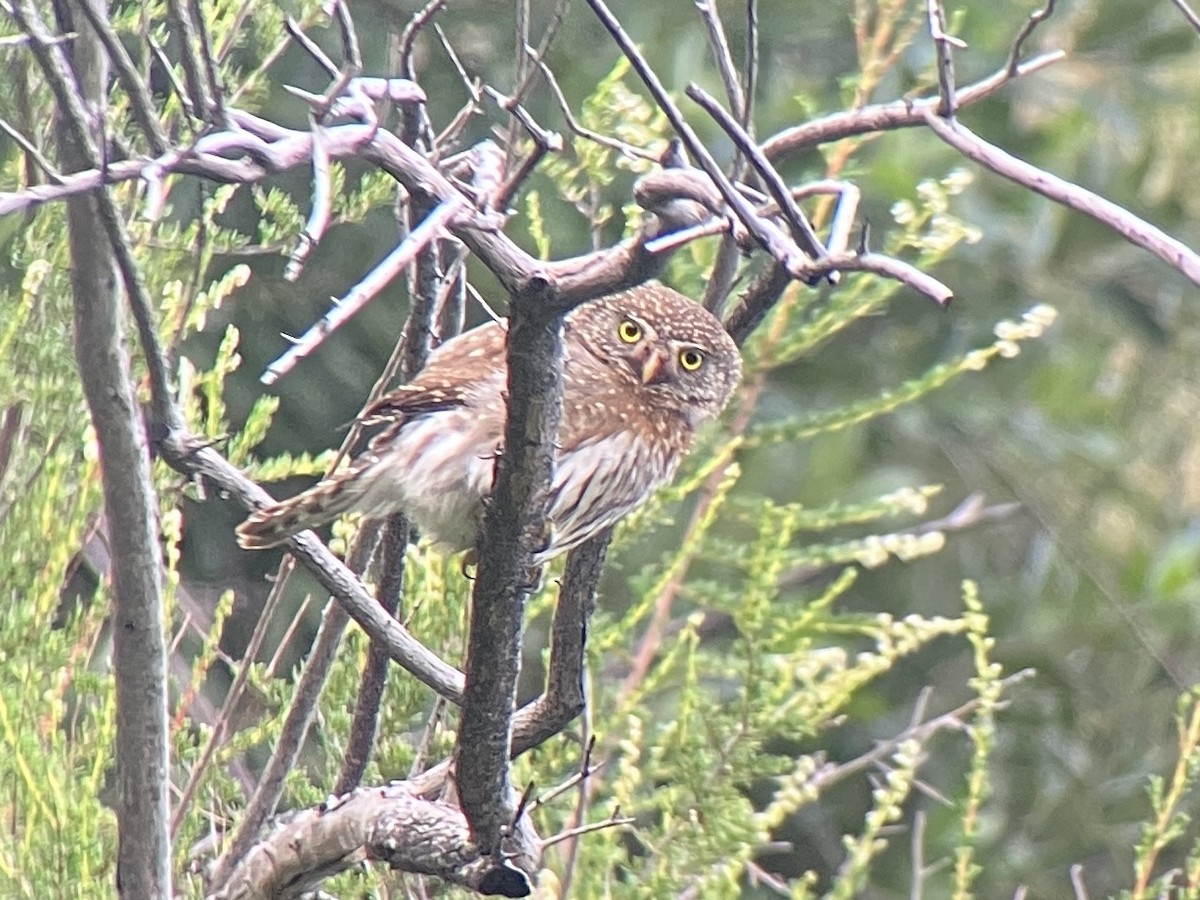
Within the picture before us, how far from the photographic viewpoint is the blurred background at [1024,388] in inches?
173

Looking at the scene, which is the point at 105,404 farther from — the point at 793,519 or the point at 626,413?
the point at 793,519

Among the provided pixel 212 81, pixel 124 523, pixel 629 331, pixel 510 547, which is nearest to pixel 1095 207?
pixel 510 547

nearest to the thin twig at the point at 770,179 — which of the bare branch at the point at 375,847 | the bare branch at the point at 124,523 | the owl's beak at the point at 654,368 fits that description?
the bare branch at the point at 124,523

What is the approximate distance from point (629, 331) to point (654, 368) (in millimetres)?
89

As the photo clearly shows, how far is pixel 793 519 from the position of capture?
3146 millimetres

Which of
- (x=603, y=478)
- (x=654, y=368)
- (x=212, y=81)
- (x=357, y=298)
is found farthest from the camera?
(x=654, y=368)

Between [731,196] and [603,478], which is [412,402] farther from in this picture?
[731,196]

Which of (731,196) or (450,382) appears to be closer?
(731,196)

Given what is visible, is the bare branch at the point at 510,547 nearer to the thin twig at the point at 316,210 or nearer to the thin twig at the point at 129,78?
the thin twig at the point at 316,210

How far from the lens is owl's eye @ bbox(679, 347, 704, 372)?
10.1ft

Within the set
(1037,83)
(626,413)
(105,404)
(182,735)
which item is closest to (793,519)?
(626,413)

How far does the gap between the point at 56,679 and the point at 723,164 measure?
2.33 metres

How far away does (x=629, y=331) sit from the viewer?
10.2 ft

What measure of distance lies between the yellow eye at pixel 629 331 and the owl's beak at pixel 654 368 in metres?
0.05
